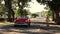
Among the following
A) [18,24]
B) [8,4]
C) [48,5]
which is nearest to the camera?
[18,24]

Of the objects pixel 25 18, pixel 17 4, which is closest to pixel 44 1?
pixel 25 18

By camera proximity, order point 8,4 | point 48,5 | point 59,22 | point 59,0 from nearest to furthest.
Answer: point 59,0 → point 48,5 → point 59,22 → point 8,4

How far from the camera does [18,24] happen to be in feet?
85.3

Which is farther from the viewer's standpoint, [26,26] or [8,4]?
[8,4]

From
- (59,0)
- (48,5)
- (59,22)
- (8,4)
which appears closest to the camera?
(59,0)

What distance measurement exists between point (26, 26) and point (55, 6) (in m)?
9.32

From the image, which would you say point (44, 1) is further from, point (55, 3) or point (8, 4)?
point (8, 4)

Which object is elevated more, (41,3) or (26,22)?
(41,3)

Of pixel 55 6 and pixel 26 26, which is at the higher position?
pixel 55 6

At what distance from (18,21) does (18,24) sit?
382 mm

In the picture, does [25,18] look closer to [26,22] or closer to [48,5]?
[26,22]

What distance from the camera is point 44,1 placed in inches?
1373

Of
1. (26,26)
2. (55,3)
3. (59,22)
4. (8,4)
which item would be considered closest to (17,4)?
(8,4)

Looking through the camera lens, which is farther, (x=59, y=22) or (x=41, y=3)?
(x=59, y=22)
